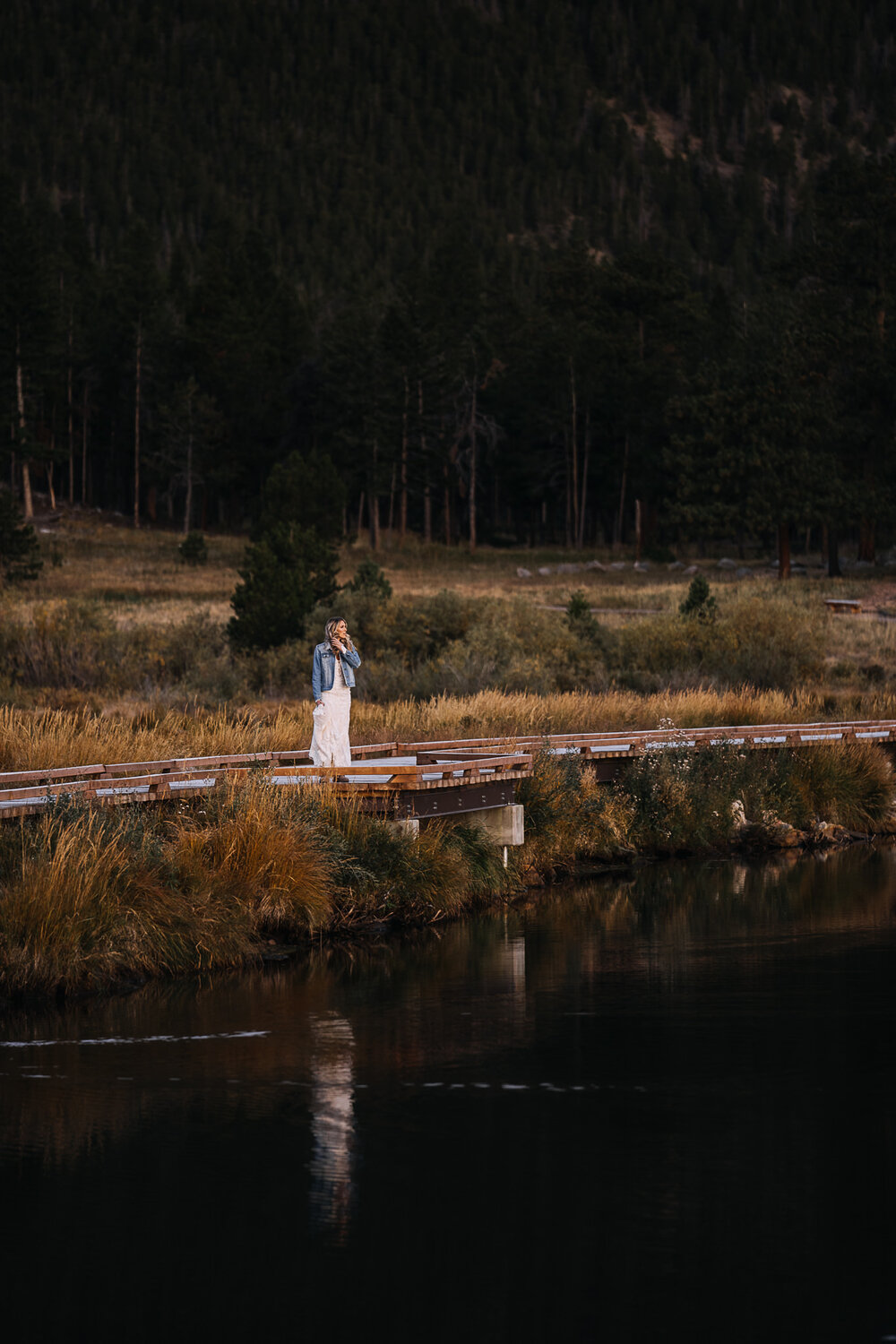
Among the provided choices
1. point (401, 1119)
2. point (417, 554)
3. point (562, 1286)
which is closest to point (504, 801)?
point (401, 1119)

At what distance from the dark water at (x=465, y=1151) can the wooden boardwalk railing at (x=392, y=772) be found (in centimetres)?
178

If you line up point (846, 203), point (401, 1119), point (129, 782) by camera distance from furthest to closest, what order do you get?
point (846, 203)
point (129, 782)
point (401, 1119)

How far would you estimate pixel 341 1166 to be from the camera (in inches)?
372

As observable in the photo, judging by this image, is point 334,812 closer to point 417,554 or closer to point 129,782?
point 129,782

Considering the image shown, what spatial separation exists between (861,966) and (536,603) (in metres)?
41.8

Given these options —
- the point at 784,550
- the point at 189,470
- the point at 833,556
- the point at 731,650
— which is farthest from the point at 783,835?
the point at 189,470

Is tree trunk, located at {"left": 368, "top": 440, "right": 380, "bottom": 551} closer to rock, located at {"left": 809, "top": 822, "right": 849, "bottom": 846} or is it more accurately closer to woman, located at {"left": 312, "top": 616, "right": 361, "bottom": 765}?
rock, located at {"left": 809, "top": 822, "right": 849, "bottom": 846}

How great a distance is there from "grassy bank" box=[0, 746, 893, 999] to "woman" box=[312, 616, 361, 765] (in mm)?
1372

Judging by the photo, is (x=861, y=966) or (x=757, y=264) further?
(x=757, y=264)

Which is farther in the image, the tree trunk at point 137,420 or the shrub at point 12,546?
the tree trunk at point 137,420

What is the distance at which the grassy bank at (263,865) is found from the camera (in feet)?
42.7

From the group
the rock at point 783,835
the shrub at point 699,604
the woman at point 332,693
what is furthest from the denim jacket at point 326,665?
the shrub at point 699,604

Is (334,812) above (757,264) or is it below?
below

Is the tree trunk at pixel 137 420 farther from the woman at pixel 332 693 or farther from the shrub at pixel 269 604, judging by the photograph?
the woman at pixel 332 693
